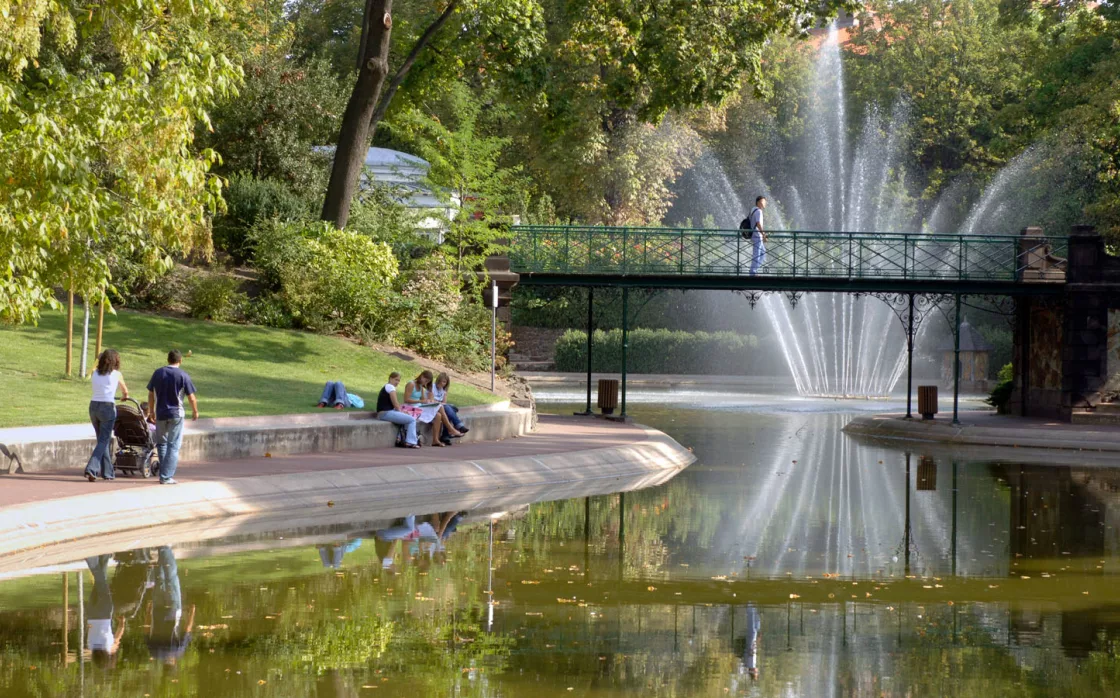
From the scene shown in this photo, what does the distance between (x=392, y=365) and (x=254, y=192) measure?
8.39m

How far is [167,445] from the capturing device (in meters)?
16.3

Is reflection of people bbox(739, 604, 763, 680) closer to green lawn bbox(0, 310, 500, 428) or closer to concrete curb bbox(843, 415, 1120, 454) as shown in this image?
green lawn bbox(0, 310, 500, 428)

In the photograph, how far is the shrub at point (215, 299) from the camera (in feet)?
104

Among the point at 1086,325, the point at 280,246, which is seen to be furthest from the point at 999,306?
the point at 280,246

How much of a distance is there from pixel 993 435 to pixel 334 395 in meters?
15.7

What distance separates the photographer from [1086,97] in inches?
1394

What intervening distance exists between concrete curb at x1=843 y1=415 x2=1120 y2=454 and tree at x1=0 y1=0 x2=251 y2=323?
1881cm

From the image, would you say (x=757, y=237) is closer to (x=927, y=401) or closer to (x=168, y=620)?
(x=927, y=401)

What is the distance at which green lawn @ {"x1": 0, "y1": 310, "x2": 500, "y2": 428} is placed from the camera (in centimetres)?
2202

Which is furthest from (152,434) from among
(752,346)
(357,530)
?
(752,346)

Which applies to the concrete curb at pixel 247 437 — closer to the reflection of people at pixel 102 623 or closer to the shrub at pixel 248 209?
the reflection of people at pixel 102 623

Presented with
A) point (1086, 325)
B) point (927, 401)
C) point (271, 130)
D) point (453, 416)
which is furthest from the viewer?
point (271, 130)

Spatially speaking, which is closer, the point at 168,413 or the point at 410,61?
the point at 168,413

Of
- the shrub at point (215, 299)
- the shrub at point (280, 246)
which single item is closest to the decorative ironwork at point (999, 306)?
the shrub at point (280, 246)
